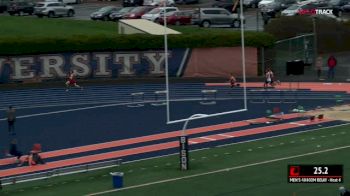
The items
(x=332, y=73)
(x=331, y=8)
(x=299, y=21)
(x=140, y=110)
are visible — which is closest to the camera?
(x=140, y=110)

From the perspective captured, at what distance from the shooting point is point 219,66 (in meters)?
59.1

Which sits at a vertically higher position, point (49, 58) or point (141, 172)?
point (49, 58)

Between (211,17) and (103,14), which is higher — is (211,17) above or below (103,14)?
below

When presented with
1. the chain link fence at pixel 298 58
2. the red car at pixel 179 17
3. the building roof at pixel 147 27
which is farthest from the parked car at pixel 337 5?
the building roof at pixel 147 27

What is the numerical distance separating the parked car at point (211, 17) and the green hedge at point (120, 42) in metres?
14.2

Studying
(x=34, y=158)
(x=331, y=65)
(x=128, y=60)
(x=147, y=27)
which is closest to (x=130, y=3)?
(x=147, y=27)

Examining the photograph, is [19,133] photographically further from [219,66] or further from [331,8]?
[331,8]


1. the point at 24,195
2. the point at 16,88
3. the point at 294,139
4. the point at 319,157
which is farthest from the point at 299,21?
the point at 24,195

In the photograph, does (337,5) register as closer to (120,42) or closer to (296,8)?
(296,8)

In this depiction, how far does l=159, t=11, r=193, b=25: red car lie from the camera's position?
2894 inches

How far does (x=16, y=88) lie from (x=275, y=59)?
1613 centimetres

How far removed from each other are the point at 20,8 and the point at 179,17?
15.0m

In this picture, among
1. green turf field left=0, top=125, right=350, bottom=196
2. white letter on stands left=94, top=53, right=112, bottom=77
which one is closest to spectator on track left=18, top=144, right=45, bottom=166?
green turf field left=0, top=125, right=350, bottom=196

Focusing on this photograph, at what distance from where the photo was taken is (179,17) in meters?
74.1
